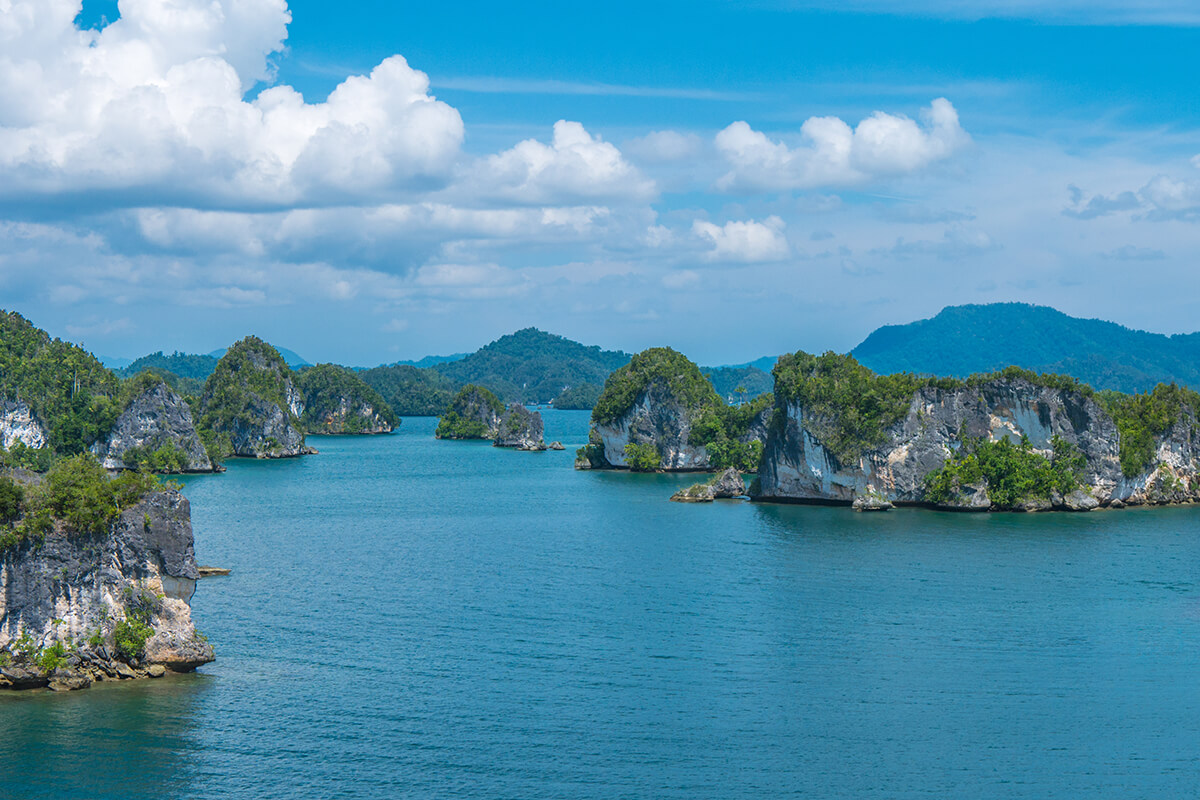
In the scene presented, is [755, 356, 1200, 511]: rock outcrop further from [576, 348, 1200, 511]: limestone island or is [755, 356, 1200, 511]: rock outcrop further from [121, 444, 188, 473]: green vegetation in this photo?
[121, 444, 188, 473]: green vegetation

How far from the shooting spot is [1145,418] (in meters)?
90.6

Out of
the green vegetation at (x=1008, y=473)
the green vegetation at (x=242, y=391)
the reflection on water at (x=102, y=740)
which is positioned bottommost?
the reflection on water at (x=102, y=740)

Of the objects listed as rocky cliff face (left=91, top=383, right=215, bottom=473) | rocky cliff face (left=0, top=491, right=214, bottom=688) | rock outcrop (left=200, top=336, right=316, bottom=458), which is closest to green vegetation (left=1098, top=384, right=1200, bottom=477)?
rocky cliff face (left=0, top=491, right=214, bottom=688)

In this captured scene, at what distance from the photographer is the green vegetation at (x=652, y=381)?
127438 mm

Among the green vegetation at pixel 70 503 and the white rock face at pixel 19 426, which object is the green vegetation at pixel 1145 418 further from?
the white rock face at pixel 19 426

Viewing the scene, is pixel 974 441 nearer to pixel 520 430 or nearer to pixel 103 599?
pixel 103 599

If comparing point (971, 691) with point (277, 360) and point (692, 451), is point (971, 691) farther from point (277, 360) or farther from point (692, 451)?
point (277, 360)

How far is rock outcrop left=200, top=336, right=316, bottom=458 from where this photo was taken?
150875 millimetres

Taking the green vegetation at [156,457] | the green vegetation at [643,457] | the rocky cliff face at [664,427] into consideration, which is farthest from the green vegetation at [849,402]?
the green vegetation at [156,457]

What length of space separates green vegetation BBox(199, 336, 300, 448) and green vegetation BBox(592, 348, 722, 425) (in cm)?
4951

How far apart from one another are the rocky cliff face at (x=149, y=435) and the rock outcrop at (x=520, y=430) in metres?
60.0

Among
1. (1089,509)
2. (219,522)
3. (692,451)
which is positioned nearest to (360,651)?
(219,522)

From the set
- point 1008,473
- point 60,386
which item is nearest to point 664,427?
point 1008,473

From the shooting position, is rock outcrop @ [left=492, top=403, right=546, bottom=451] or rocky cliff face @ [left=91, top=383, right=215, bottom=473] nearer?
rocky cliff face @ [left=91, top=383, right=215, bottom=473]
